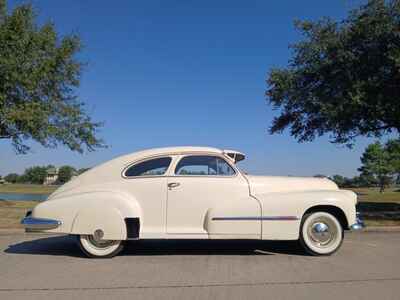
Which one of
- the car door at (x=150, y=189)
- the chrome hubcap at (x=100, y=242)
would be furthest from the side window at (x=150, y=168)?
the chrome hubcap at (x=100, y=242)

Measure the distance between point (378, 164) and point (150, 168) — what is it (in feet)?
189

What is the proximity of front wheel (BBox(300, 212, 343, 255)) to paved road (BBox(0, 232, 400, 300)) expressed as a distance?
0.19 m

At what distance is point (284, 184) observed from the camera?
7.05 meters

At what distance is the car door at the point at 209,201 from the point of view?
258 inches

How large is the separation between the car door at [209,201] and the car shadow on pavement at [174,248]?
2.14 ft

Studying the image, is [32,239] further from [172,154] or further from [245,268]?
[245,268]

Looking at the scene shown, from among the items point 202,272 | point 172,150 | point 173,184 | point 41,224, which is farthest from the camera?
point 172,150

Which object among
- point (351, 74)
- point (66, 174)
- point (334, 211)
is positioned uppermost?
point (351, 74)

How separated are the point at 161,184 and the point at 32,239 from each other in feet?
11.8

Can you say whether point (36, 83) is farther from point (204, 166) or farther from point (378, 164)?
point (378, 164)

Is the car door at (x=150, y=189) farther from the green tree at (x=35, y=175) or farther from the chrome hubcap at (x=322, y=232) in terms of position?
the green tree at (x=35, y=175)

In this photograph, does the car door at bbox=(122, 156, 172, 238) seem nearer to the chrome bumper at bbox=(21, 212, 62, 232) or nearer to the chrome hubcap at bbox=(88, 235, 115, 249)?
the chrome hubcap at bbox=(88, 235, 115, 249)

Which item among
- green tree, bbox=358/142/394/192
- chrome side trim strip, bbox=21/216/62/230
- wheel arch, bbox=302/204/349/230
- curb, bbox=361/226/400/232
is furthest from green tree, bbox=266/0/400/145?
green tree, bbox=358/142/394/192

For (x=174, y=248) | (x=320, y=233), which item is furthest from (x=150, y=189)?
(x=320, y=233)
